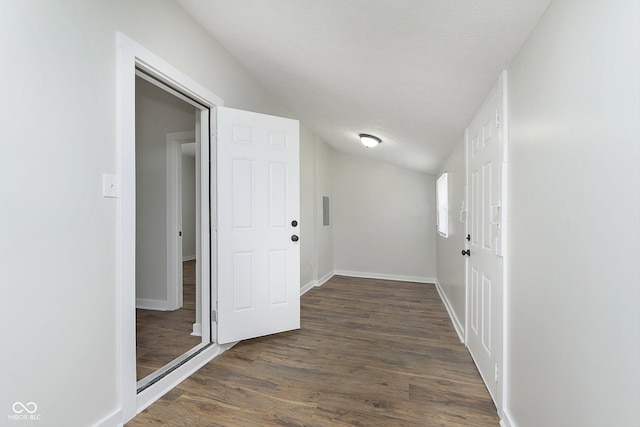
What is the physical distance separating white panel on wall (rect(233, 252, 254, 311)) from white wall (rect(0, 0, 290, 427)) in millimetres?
1015

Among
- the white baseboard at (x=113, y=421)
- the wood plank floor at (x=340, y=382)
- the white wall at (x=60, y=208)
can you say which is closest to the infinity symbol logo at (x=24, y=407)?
the white wall at (x=60, y=208)

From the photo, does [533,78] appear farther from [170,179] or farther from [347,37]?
[170,179]

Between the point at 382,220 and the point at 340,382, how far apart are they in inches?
152

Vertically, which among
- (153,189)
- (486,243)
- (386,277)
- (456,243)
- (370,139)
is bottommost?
(386,277)

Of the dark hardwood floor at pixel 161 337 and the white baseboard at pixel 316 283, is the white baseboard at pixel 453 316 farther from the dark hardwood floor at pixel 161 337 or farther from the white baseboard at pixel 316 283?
the dark hardwood floor at pixel 161 337

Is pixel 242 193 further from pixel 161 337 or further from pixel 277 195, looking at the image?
pixel 161 337

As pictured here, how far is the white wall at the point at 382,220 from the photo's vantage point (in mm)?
5410

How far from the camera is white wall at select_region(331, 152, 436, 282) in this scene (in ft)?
17.7

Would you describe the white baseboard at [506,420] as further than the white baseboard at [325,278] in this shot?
No

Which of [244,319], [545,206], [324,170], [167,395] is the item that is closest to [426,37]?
[545,206]

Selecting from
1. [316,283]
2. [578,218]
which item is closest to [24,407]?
[578,218]

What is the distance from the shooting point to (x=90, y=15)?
1.50 metres

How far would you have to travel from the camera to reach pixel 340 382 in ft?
6.87

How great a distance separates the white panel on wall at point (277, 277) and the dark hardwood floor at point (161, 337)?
0.78 m
